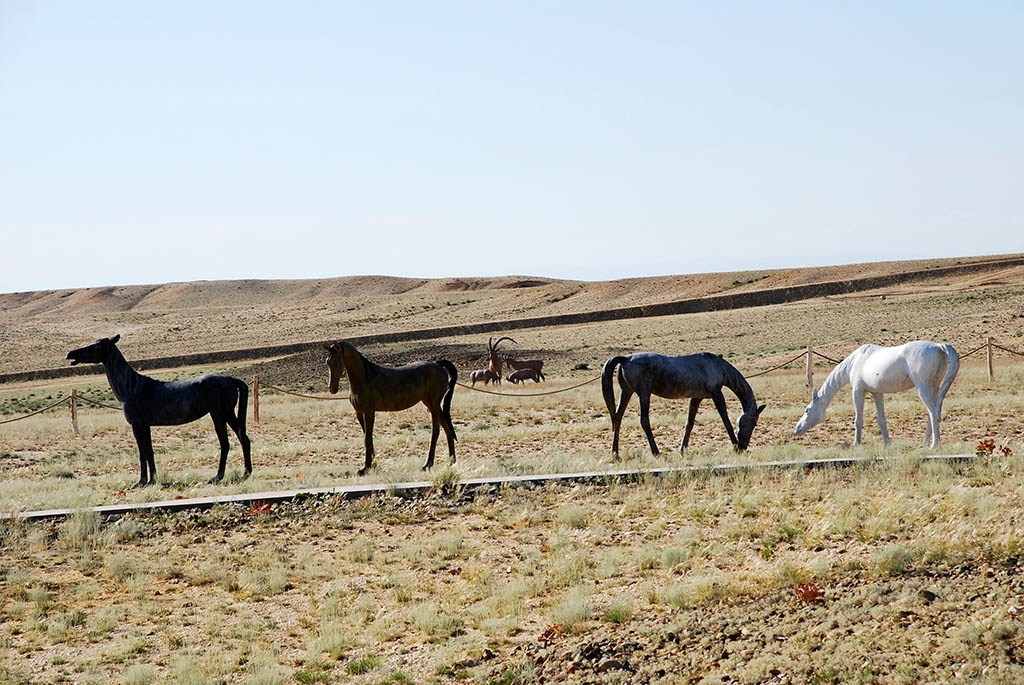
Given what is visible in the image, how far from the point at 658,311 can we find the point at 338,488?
5215cm

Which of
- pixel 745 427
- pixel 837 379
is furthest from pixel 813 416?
pixel 745 427

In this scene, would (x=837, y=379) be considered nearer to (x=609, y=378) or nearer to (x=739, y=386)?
(x=739, y=386)

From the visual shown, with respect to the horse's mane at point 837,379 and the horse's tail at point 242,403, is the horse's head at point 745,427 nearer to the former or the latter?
the horse's mane at point 837,379

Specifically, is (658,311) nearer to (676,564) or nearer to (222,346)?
(222,346)

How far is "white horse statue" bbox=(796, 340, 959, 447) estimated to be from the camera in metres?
14.5

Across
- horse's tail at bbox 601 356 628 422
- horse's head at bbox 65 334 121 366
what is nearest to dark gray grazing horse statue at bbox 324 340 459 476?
horse's tail at bbox 601 356 628 422

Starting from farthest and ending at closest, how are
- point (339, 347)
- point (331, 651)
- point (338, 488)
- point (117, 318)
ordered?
point (117, 318) < point (339, 347) < point (338, 488) < point (331, 651)

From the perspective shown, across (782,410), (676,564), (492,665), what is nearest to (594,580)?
(676,564)

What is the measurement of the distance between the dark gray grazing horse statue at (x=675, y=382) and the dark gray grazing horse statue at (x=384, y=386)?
8.21ft

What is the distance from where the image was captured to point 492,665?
7.67m

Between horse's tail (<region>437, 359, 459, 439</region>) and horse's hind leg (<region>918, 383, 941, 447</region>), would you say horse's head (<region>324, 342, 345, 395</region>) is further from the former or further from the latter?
horse's hind leg (<region>918, 383, 941, 447</region>)

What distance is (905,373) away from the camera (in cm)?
1470

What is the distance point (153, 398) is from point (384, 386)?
3242mm

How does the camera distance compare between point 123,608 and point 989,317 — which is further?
point 989,317
